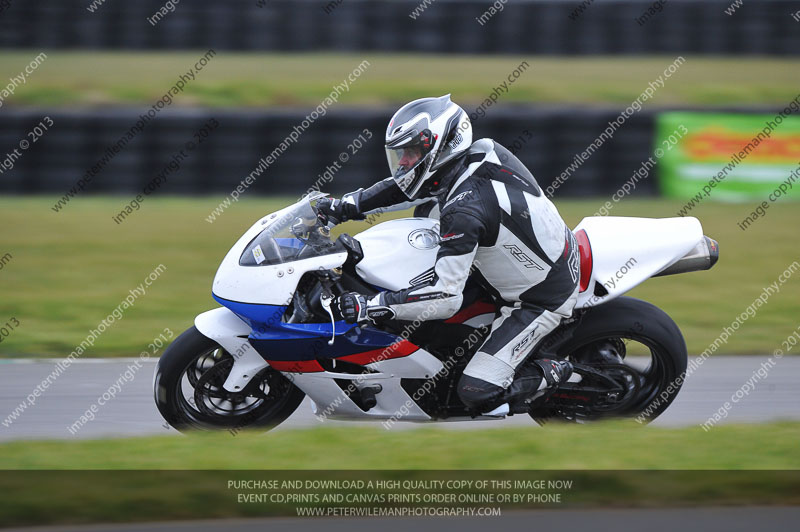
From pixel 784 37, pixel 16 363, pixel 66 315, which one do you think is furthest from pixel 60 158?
pixel 784 37

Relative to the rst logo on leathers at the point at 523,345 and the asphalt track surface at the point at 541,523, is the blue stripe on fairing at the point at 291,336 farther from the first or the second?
the asphalt track surface at the point at 541,523

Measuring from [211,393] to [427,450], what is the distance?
1297 millimetres

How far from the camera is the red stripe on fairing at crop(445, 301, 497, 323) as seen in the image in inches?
196

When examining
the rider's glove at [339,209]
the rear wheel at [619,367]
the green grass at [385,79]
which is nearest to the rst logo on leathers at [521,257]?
the rear wheel at [619,367]

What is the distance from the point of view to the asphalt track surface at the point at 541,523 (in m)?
3.76

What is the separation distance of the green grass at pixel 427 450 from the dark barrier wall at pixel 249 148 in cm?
735

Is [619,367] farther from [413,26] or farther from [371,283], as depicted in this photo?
[413,26]

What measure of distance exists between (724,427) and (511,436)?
1115 mm

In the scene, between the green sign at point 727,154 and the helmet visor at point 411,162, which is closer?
the helmet visor at point 411,162

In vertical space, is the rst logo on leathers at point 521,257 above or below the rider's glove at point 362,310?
above

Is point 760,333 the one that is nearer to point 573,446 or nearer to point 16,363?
point 573,446

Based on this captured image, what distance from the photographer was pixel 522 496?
13.1 ft

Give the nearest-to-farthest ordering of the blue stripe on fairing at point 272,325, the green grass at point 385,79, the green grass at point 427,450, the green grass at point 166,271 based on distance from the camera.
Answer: the green grass at point 427,450 < the blue stripe on fairing at point 272,325 < the green grass at point 166,271 < the green grass at point 385,79

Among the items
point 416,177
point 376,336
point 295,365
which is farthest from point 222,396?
point 416,177
